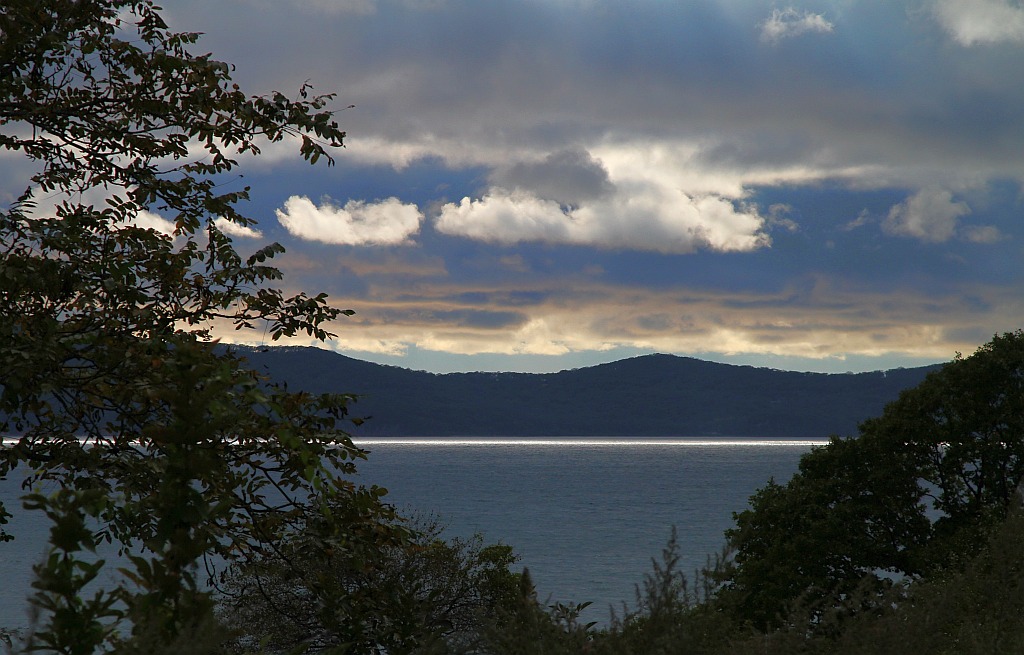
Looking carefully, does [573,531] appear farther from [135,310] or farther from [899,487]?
[135,310]

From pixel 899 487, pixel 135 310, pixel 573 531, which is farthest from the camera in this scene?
pixel 573 531

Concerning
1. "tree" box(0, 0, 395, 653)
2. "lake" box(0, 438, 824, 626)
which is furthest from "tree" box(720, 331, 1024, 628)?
"lake" box(0, 438, 824, 626)

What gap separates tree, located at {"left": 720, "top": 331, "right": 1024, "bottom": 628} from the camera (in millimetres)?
28969

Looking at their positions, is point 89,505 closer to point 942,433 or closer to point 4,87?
point 4,87

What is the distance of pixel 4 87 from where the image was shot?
9.68 meters

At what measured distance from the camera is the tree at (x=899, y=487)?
29.0 m

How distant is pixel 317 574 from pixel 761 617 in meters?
22.9

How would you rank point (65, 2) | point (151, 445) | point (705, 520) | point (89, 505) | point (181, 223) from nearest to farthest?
point (89, 505), point (151, 445), point (65, 2), point (181, 223), point (705, 520)

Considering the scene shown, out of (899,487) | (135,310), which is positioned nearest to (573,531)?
(899,487)

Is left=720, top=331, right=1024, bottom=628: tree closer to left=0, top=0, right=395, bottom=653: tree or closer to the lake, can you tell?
left=0, top=0, right=395, bottom=653: tree

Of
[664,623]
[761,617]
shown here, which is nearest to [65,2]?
[664,623]

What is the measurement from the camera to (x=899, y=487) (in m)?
29.8

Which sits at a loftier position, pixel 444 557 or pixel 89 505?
pixel 89 505

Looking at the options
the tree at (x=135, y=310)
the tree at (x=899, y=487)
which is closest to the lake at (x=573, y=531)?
the tree at (x=899, y=487)
